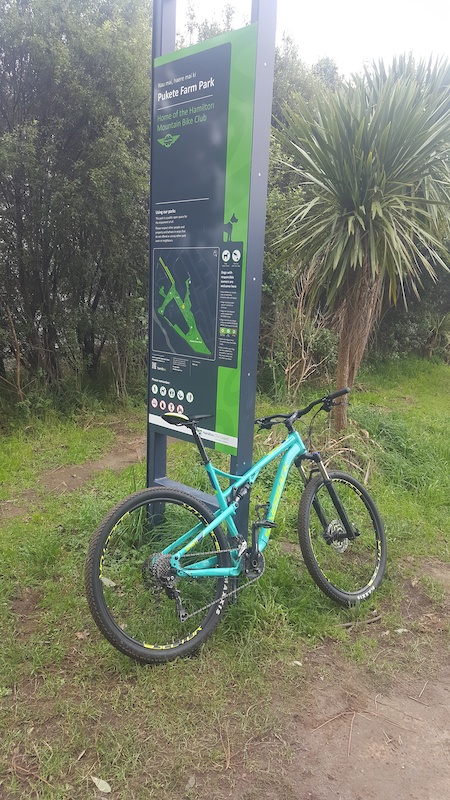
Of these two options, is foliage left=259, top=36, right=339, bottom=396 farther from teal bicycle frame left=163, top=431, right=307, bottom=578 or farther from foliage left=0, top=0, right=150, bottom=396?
teal bicycle frame left=163, top=431, right=307, bottom=578

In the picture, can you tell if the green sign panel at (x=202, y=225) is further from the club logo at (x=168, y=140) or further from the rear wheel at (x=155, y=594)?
the rear wheel at (x=155, y=594)

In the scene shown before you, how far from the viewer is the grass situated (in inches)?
84.0

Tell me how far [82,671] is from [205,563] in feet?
2.38

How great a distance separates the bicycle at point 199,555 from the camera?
259cm

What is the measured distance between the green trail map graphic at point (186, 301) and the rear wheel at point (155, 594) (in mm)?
904

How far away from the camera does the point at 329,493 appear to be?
3244mm

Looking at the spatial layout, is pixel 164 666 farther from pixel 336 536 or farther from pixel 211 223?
pixel 211 223

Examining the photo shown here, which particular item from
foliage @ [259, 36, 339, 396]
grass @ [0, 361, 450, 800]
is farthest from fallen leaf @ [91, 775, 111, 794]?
foliage @ [259, 36, 339, 396]

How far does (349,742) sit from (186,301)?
2.23m

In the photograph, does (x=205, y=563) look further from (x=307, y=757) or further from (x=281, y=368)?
(x=281, y=368)

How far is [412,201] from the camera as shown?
4926mm

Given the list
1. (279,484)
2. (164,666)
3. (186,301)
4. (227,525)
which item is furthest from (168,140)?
(164,666)

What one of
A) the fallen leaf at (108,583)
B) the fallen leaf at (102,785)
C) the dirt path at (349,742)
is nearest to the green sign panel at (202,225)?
the fallen leaf at (108,583)

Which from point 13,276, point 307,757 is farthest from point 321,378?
point 307,757
